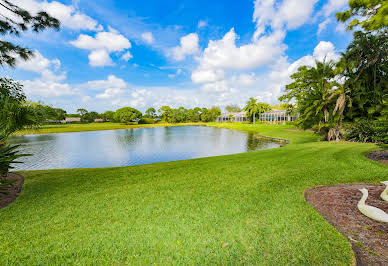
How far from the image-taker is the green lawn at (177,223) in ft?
7.21

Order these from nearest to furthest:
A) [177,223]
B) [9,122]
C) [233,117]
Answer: [177,223] < [9,122] < [233,117]

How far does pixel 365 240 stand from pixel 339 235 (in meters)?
0.29

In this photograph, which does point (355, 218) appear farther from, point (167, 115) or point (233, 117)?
point (167, 115)

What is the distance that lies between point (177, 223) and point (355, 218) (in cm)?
300

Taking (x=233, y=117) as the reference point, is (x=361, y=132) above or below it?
below

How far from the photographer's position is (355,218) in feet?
9.02

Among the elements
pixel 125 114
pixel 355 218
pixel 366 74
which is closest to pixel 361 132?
pixel 366 74

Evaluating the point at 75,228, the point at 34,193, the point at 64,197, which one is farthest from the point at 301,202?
the point at 34,193

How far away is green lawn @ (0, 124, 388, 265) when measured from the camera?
7.21 ft

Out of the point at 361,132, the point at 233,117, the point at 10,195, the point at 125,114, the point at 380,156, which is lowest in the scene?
the point at 10,195

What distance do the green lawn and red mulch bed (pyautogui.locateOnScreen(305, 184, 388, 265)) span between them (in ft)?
0.57

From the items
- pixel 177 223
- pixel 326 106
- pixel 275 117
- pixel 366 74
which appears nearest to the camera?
pixel 177 223

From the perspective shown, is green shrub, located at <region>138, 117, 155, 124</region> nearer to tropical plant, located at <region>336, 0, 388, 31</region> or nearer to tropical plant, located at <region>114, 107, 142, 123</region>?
tropical plant, located at <region>114, 107, 142, 123</region>

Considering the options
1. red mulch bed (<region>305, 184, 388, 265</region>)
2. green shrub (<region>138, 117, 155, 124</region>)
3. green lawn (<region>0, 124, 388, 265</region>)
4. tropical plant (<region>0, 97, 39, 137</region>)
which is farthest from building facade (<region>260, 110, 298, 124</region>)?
green shrub (<region>138, 117, 155, 124</region>)
